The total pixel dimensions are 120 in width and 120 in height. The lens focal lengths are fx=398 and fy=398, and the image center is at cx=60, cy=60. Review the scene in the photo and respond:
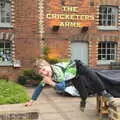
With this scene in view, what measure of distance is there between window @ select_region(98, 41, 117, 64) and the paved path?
5.22 metres

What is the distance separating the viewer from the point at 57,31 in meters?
19.9

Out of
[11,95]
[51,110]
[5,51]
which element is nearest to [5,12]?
[5,51]

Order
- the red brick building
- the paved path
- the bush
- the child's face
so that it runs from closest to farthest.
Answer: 1. the child's face
2. the paved path
3. the bush
4. the red brick building

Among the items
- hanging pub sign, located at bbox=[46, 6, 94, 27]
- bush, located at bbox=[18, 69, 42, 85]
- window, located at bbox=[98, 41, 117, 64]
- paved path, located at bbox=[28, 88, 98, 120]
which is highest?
hanging pub sign, located at bbox=[46, 6, 94, 27]

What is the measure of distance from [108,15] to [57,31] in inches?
118

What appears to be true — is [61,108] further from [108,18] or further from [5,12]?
[108,18]

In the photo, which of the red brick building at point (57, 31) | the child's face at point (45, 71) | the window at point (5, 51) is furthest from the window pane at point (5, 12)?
the child's face at point (45, 71)

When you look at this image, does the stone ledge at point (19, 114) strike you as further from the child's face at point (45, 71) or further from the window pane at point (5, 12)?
the window pane at point (5, 12)

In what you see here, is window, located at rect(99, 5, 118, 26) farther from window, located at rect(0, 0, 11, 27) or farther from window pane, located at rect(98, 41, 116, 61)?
window, located at rect(0, 0, 11, 27)

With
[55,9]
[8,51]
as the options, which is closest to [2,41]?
[8,51]

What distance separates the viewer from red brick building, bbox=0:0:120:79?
63.9ft

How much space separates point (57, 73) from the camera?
8.98m

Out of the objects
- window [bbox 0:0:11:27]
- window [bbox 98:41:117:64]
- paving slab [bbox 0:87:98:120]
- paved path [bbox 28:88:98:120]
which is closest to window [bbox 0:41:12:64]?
window [bbox 0:0:11:27]

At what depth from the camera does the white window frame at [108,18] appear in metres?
20.8
